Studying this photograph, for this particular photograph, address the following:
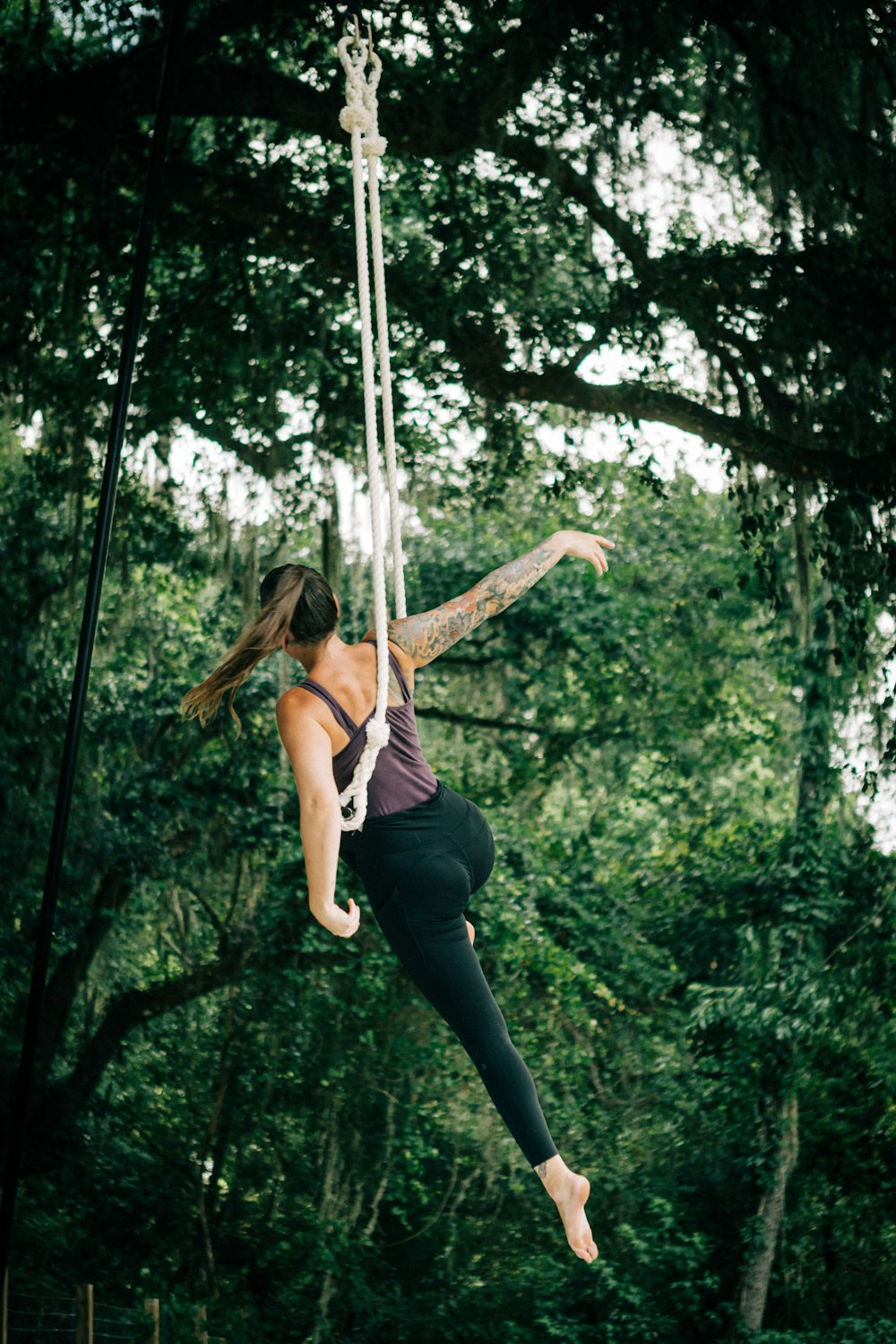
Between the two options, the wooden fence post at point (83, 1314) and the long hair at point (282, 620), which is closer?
the long hair at point (282, 620)

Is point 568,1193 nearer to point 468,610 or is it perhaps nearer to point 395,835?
point 395,835

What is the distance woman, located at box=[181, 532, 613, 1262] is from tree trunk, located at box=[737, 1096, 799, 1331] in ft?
15.2

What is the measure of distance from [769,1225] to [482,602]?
5048 mm

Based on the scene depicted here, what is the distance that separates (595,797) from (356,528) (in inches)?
78.9

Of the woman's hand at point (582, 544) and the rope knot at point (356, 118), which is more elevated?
the rope knot at point (356, 118)

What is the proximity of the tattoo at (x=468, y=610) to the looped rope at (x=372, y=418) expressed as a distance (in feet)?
0.29

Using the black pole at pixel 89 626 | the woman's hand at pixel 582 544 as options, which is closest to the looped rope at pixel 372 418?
the woman's hand at pixel 582 544

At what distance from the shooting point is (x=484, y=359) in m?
6.02

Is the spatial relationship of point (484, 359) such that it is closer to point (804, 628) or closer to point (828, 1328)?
point (804, 628)

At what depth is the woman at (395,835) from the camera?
210 cm

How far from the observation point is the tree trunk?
250 inches

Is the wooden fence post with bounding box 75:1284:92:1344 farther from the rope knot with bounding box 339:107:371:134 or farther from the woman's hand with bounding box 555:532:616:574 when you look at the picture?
the rope knot with bounding box 339:107:371:134

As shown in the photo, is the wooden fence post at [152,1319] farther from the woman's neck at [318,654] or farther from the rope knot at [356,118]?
the rope knot at [356,118]

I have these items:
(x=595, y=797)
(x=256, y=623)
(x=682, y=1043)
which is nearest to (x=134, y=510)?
(x=595, y=797)
